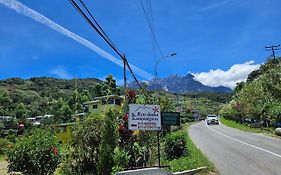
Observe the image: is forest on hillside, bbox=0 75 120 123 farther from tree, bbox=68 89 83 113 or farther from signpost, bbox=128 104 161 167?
signpost, bbox=128 104 161 167

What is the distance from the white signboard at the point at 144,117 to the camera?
40.9ft

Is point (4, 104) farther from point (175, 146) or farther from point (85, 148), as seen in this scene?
point (85, 148)

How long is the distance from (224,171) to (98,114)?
567 cm

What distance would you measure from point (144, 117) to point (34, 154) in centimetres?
403

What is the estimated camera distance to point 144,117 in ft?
41.8

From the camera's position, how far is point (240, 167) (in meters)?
14.8

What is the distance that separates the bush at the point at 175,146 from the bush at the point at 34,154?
6.68 metres

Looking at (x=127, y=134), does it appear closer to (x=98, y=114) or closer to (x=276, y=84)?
(x=98, y=114)

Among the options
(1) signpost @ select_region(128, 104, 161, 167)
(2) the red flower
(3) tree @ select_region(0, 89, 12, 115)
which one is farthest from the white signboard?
(3) tree @ select_region(0, 89, 12, 115)

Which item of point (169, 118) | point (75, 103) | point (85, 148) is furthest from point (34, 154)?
point (75, 103)

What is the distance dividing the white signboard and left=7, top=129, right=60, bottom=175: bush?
305cm

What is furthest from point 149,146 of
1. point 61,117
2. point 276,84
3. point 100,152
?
point 61,117

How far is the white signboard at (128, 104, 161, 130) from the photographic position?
12452mm

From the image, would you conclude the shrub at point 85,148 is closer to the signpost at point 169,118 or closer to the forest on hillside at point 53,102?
the signpost at point 169,118
